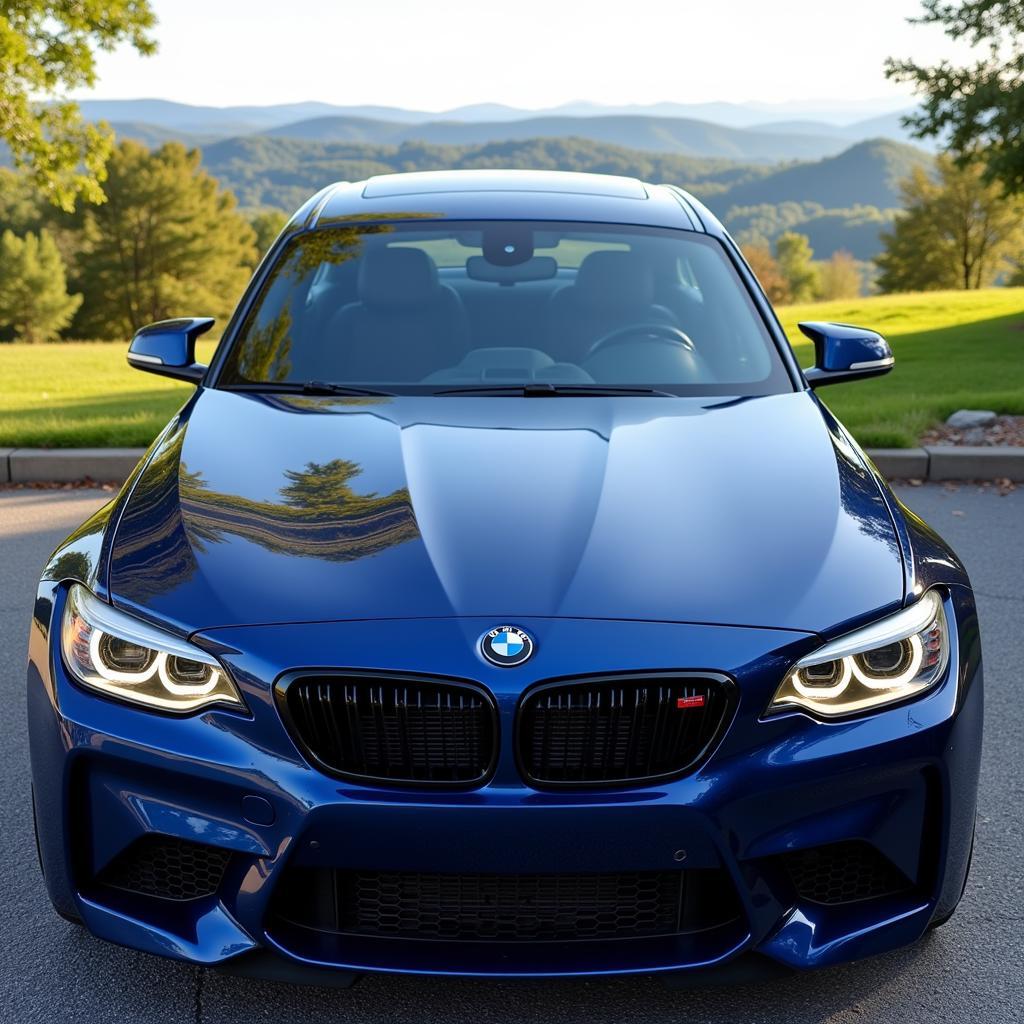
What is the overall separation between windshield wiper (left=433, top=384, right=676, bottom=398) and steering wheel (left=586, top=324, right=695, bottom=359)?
271 mm

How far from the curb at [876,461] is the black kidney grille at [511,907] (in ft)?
18.8

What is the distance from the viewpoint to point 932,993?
2561 mm

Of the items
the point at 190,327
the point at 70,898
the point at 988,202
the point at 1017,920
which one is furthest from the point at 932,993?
the point at 988,202

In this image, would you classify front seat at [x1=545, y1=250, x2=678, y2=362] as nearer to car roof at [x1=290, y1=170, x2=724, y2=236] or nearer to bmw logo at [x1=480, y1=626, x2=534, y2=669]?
car roof at [x1=290, y1=170, x2=724, y2=236]

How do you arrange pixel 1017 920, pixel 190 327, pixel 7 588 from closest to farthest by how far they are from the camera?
pixel 1017 920, pixel 190 327, pixel 7 588

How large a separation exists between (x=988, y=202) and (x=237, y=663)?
6952cm

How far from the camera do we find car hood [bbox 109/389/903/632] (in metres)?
2.31

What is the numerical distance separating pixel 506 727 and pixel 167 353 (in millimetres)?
2255

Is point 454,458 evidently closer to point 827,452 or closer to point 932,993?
point 827,452

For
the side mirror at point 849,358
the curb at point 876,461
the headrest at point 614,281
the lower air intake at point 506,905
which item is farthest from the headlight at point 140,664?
the curb at point 876,461

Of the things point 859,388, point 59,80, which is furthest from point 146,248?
point 859,388

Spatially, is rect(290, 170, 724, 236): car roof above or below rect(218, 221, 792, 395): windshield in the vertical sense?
above

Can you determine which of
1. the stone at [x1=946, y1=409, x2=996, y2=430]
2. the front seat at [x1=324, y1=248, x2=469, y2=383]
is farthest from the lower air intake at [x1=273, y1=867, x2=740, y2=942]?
the stone at [x1=946, y1=409, x2=996, y2=430]

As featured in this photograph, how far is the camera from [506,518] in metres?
2.57
